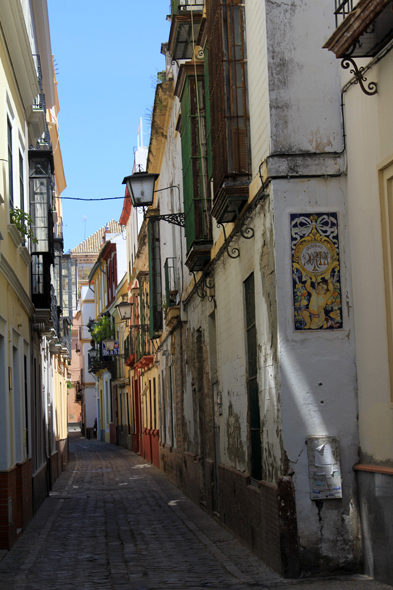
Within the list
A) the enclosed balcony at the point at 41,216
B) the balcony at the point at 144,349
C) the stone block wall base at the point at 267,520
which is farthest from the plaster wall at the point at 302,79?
the balcony at the point at 144,349

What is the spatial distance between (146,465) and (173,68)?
12.7 meters

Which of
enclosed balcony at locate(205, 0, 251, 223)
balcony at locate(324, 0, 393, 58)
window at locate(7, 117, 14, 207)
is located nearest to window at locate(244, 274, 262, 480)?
enclosed balcony at locate(205, 0, 251, 223)

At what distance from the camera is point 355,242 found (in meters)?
7.72

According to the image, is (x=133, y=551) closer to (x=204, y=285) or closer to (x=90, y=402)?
(x=204, y=285)

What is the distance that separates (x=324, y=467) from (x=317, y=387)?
743 mm

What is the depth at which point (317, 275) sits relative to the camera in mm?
7844

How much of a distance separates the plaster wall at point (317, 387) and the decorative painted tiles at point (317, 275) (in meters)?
0.06

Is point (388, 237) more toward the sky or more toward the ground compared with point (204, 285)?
more toward the ground

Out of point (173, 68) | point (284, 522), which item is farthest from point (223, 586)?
point (173, 68)

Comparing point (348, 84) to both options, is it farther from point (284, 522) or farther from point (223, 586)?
point (223, 586)

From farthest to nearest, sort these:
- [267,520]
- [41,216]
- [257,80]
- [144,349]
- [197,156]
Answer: [144,349], [41,216], [197,156], [257,80], [267,520]

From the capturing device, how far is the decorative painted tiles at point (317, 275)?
7.82 meters

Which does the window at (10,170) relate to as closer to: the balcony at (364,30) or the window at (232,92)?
the window at (232,92)


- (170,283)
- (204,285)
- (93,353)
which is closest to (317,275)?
(204,285)
